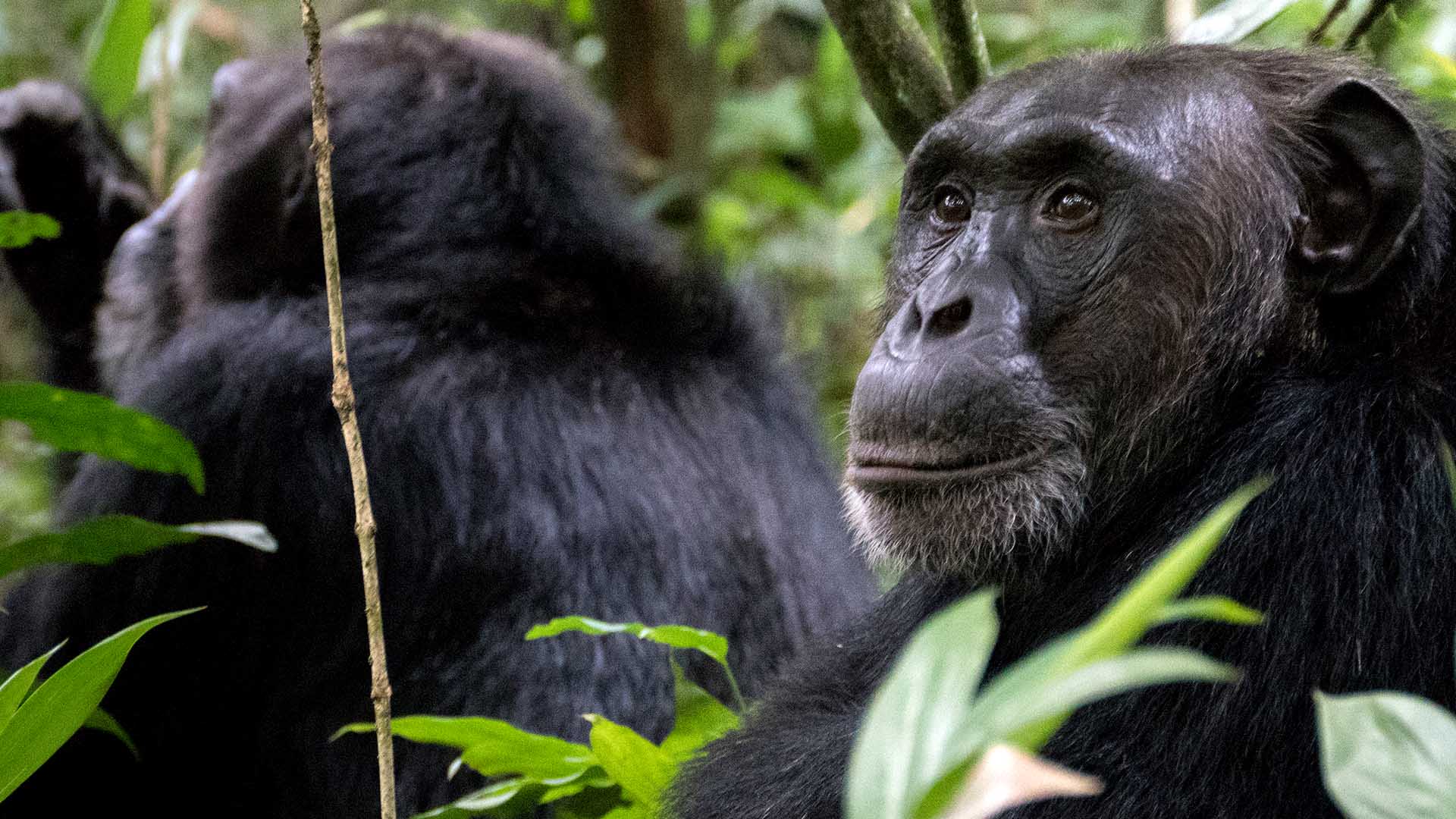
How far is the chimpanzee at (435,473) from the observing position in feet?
12.1

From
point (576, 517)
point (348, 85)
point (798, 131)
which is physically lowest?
point (576, 517)

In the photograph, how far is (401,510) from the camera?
3730mm

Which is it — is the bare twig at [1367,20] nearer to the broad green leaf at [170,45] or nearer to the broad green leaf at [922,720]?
the broad green leaf at [922,720]

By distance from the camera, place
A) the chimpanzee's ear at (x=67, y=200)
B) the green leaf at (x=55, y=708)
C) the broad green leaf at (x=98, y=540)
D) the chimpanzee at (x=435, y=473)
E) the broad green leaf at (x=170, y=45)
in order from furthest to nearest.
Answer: the broad green leaf at (x=170, y=45) < the chimpanzee's ear at (x=67, y=200) < the chimpanzee at (x=435, y=473) < the broad green leaf at (x=98, y=540) < the green leaf at (x=55, y=708)

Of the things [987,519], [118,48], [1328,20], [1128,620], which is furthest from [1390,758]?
[118,48]

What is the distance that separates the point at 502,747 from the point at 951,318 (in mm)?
1069

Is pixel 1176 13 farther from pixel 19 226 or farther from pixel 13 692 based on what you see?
pixel 13 692

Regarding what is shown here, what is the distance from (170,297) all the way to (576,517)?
1896 millimetres

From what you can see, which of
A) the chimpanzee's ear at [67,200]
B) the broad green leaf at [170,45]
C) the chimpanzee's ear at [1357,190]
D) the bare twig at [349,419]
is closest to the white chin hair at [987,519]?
the chimpanzee's ear at [1357,190]

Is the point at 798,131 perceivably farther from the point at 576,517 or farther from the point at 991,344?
the point at 991,344

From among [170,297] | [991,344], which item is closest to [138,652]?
[170,297]

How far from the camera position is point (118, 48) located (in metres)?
4.35

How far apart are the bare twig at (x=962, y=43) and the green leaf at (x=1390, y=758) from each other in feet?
6.98

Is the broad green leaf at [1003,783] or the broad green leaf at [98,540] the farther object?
the broad green leaf at [98,540]
